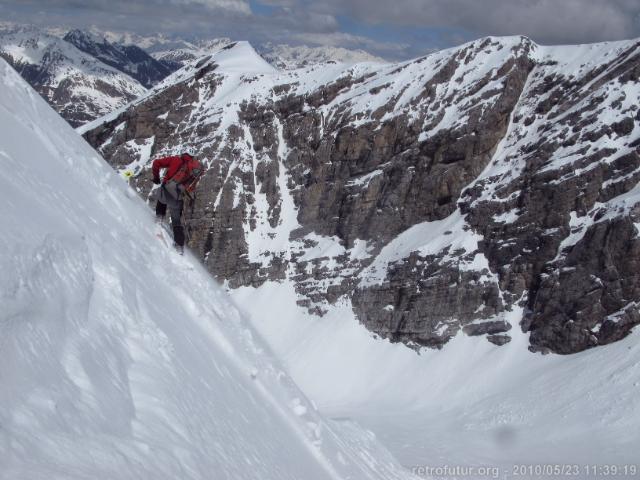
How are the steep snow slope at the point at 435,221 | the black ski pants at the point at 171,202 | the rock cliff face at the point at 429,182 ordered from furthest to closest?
the rock cliff face at the point at 429,182
the steep snow slope at the point at 435,221
the black ski pants at the point at 171,202

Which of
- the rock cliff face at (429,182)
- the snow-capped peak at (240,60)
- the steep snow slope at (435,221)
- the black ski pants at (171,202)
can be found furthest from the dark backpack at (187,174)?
the snow-capped peak at (240,60)

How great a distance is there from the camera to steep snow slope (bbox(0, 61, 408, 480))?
5043 millimetres

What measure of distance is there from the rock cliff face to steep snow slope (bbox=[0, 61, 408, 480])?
47.7 meters

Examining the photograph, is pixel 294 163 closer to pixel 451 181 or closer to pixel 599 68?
pixel 451 181

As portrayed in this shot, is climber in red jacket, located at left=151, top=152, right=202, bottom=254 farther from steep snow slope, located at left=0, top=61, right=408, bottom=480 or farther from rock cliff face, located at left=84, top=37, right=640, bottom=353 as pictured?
rock cliff face, located at left=84, top=37, right=640, bottom=353

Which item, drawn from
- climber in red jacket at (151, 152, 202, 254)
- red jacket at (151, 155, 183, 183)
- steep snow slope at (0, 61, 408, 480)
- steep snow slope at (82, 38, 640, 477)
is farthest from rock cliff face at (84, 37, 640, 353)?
steep snow slope at (0, 61, 408, 480)

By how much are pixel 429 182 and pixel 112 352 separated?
6642 centimetres

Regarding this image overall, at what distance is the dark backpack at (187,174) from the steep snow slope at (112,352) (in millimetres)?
1255

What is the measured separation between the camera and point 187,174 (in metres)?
14.8

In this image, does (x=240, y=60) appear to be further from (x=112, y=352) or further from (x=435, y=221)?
(x=112, y=352)

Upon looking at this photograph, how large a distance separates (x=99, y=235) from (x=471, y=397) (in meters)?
48.9

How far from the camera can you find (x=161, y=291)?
1025cm

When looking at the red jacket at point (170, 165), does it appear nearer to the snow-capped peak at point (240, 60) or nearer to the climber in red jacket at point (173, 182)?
the climber in red jacket at point (173, 182)

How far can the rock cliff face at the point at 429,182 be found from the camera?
57.9 m
